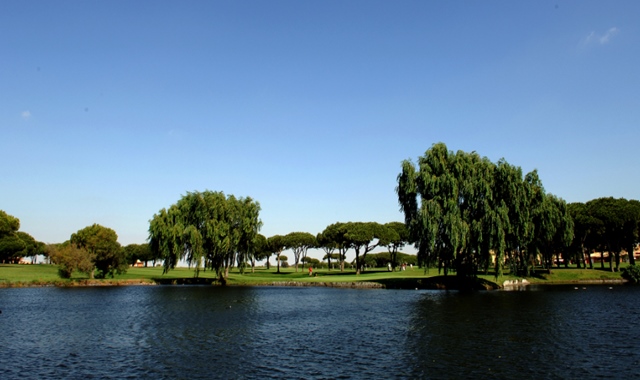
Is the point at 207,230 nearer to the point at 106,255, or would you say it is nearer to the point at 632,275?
the point at 106,255

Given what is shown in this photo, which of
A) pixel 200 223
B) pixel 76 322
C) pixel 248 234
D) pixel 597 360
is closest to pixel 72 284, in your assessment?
→ pixel 200 223

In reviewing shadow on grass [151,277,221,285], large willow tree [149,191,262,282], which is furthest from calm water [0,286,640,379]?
shadow on grass [151,277,221,285]

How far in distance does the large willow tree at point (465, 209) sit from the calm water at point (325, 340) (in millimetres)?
10976

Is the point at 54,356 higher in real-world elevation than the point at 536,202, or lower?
lower

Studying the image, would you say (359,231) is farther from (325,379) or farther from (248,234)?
(325,379)

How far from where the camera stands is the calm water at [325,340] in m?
17.6

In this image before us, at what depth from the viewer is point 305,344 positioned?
23.0 metres

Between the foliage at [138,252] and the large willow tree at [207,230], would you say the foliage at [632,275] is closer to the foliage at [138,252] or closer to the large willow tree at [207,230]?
the large willow tree at [207,230]

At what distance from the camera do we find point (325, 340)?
79.0 ft

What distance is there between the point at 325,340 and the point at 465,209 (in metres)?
33.6

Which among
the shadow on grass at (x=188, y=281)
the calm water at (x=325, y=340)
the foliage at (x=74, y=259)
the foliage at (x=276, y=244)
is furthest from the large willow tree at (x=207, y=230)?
the foliage at (x=276, y=244)

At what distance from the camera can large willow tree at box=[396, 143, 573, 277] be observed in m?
50.6

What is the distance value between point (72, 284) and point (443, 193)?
177 ft

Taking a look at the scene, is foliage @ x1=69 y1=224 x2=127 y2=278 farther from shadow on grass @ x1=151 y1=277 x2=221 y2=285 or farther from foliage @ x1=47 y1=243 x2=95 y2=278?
shadow on grass @ x1=151 y1=277 x2=221 y2=285
